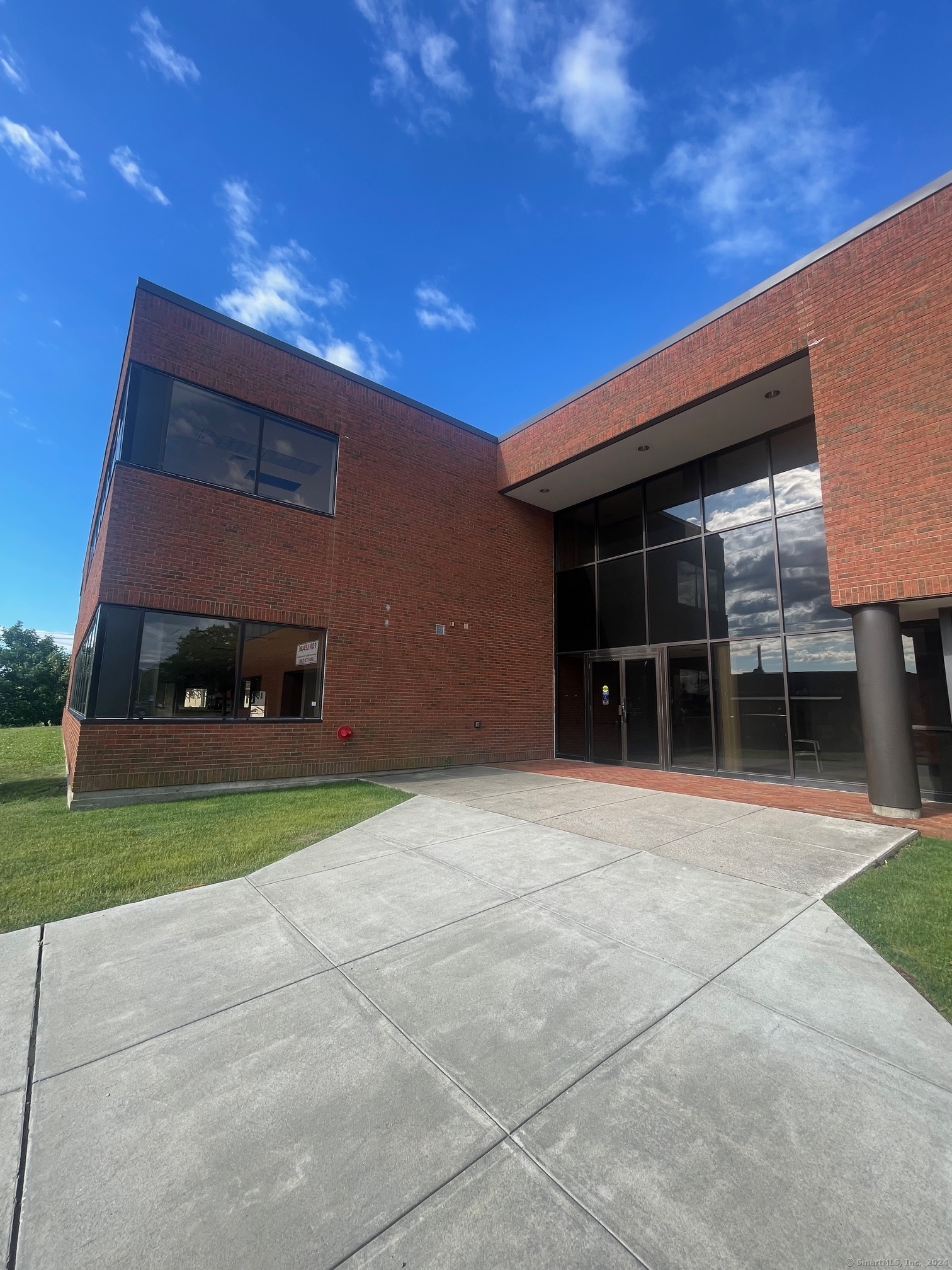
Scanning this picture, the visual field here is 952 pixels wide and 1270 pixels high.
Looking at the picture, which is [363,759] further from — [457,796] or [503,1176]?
[503,1176]

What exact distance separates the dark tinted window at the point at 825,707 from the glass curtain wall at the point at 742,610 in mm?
16

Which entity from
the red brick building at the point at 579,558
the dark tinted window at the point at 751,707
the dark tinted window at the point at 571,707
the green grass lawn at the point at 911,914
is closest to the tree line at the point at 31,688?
the red brick building at the point at 579,558

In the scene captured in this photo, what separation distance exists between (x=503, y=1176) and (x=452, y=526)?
38.0 feet

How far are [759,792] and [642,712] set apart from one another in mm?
3606

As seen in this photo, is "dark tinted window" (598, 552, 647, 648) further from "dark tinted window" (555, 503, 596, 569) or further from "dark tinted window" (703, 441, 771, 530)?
"dark tinted window" (703, 441, 771, 530)

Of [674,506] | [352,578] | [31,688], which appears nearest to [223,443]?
[352,578]

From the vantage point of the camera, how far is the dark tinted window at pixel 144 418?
8602mm

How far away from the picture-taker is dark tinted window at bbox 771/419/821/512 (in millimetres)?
10039

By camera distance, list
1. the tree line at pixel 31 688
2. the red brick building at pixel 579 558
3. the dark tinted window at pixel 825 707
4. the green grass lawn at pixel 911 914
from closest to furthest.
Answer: the green grass lawn at pixel 911 914 < the red brick building at pixel 579 558 < the dark tinted window at pixel 825 707 < the tree line at pixel 31 688

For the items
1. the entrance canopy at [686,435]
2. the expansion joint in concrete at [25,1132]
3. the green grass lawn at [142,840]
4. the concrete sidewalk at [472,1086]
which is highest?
the entrance canopy at [686,435]

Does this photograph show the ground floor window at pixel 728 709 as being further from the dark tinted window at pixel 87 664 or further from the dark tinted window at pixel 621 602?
the dark tinted window at pixel 87 664

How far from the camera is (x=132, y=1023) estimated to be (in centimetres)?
262

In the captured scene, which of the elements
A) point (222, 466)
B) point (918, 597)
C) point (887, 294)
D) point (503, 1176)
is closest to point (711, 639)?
point (918, 597)

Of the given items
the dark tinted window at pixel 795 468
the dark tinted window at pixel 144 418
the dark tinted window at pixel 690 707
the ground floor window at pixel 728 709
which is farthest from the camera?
the dark tinted window at pixel 690 707
